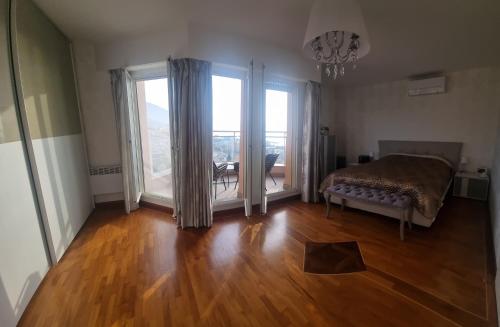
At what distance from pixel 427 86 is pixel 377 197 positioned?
10.1ft

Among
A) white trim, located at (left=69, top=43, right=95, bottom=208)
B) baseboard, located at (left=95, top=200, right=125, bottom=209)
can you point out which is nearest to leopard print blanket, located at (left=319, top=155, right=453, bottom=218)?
baseboard, located at (left=95, top=200, right=125, bottom=209)

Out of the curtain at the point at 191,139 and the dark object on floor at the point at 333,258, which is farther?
the curtain at the point at 191,139

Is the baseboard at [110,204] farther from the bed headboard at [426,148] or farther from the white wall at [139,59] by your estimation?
the bed headboard at [426,148]

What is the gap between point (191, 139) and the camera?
2.66 m

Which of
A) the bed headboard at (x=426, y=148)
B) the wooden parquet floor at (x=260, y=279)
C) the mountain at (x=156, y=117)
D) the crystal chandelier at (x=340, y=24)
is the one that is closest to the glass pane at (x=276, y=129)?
the wooden parquet floor at (x=260, y=279)

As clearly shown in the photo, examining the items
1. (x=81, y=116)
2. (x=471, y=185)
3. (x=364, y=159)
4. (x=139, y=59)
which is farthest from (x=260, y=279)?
(x=471, y=185)

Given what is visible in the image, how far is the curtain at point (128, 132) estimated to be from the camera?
9.84ft

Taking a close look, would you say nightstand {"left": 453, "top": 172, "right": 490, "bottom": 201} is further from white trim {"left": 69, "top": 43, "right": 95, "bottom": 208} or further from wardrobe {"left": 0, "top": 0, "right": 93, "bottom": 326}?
white trim {"left": 69, "top": 43, "right": 95, "bottom": 208}

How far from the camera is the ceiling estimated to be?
206cm

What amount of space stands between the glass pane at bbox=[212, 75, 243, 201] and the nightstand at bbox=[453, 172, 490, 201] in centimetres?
409

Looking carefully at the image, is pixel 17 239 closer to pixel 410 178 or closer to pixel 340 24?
pixel 340 24

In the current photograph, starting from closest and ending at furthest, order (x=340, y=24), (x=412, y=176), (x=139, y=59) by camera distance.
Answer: (x=340, y=24) < (x=139, y=59) < (x=412, y=176)

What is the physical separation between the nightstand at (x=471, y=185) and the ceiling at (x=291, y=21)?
77.9 inches

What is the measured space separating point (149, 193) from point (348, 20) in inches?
134
